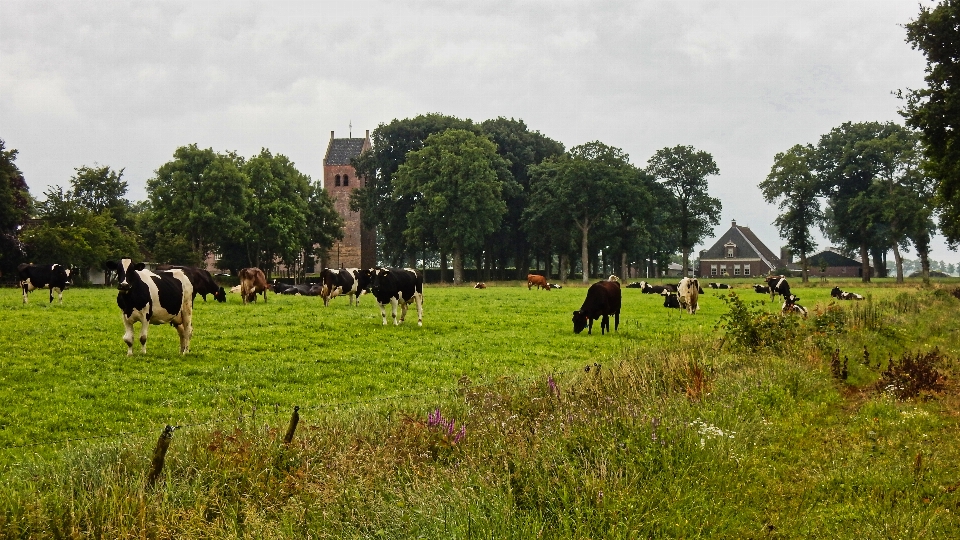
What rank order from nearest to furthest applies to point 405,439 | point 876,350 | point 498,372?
point 405,439
point 498,372
point 876,350

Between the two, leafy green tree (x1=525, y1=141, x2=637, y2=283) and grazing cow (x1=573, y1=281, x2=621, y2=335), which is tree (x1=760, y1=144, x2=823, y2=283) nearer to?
leafy green tree (x1=525, y1=141, x2=637, y2=283)

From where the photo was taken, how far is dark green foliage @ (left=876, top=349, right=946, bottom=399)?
31.8ft

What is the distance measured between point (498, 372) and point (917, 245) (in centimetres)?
7254

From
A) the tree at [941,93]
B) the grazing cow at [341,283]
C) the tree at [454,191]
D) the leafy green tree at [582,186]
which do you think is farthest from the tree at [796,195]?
the grazing cow at [341,283]

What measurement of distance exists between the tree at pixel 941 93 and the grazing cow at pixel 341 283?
24.6 metres

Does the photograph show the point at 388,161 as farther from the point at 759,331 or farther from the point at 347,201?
the point at 759,331

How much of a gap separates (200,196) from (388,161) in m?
21.1

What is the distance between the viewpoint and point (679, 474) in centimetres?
623

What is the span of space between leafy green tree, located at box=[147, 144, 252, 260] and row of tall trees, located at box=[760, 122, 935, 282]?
53.7 m

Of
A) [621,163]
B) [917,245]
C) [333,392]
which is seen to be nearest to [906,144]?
[917,245]

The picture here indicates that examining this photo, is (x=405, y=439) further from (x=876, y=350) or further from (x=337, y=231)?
(x=337, y=231)

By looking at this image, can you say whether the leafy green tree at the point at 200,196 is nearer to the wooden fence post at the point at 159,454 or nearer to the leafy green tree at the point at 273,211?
the leafy green tree at the point at 273,211

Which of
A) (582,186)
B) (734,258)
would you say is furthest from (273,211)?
(734,258)

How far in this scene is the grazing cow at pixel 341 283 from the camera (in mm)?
29406
